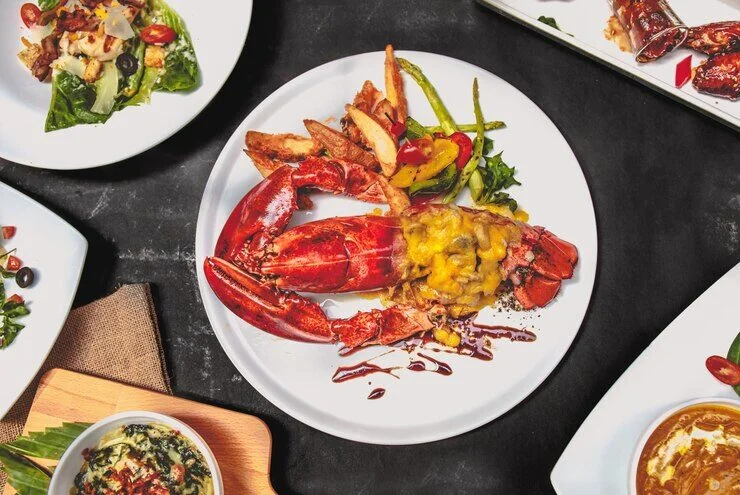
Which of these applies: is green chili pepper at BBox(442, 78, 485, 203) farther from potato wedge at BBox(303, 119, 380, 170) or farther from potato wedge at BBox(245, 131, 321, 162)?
potato wedge at BBox(245, 131, 321, 162)

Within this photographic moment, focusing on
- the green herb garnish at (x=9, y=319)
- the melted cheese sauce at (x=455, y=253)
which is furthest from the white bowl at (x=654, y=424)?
the green herb garnish at (x=9, y=319)

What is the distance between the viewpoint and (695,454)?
9.39ft

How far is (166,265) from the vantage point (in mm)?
3451

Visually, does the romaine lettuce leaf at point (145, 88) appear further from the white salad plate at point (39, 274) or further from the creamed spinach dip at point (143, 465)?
the creamed spinach dip at point (143, 465)

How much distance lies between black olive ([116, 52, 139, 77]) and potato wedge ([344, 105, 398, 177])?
115 cm

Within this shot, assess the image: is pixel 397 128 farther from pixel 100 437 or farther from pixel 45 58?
pixel 100 437

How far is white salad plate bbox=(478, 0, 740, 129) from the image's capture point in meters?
3.37

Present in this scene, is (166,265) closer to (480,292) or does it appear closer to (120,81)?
(120,81)

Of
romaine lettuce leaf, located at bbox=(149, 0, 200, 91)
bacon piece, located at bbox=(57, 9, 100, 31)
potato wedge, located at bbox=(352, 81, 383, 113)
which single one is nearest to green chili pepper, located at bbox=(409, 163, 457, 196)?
potato wedge, located at bbox=(352, 81, 383, 113)

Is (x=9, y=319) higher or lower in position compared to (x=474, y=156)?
lower

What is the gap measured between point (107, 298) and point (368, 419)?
1.45 meters

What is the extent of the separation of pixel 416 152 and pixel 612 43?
1.24 m

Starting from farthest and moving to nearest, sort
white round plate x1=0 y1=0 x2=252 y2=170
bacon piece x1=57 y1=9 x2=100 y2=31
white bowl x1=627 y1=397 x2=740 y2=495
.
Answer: bacon piece x1=57 y1=9 x2=100 y2=31 → white round plate x1=0 y1=0 x2=252 y2=170 → white bowl x1=627 y1=397 x2=740 y2=495

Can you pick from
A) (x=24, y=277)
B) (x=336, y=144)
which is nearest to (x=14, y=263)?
(x=24, y=277)
